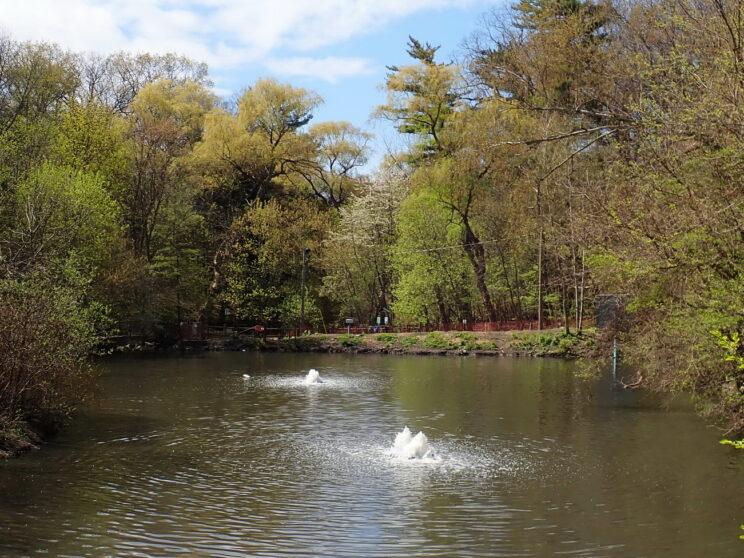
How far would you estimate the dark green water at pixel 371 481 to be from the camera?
1049cm

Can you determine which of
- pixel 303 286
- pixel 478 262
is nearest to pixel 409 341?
pixel 478 262

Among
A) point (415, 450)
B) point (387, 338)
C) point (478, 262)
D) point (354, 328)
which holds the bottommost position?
point (415, 450)

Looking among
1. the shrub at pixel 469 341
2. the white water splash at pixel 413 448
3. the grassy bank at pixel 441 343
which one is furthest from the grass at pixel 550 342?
the white water splash at pixel 413 448

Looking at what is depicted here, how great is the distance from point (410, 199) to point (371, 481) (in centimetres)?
3841

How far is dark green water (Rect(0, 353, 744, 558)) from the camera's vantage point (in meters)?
10.5

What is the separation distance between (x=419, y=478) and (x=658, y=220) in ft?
20.8

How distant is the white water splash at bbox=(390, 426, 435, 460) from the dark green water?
33cm

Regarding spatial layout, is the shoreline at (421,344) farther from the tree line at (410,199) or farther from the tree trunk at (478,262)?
the tree trunk at (478,262)

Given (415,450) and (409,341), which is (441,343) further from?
(415,450)

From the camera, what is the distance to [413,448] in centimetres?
1578

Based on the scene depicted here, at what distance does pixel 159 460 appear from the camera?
50.8ft

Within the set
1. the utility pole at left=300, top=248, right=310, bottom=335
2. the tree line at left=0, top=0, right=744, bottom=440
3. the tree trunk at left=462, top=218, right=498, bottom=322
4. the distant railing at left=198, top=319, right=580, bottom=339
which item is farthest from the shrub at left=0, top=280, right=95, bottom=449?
the utility pole at left=300, top=248, right=310, bottom=335

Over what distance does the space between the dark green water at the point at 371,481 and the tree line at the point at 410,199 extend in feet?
6.20

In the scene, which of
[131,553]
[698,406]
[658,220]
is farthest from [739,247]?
[131,553]
